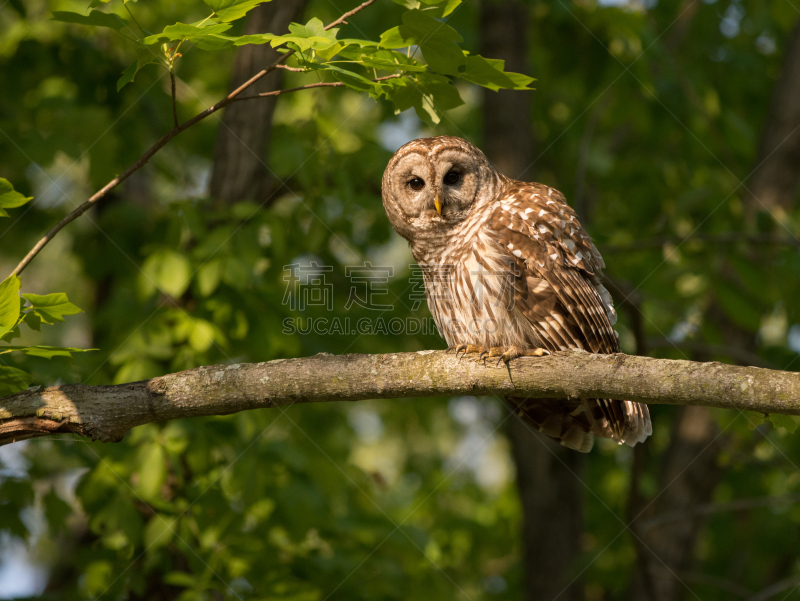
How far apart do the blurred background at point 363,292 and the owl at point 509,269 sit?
2.13ft

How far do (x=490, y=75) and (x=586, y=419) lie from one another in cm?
196

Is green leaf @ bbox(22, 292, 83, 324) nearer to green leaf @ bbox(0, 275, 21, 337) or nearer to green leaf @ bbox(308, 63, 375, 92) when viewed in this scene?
green leaf @ bbox(0, 275, 21, 337)

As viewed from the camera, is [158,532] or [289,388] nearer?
[289,388]

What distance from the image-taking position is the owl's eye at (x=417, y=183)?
409 centimetres

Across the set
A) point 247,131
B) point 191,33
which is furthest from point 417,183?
point 191,33

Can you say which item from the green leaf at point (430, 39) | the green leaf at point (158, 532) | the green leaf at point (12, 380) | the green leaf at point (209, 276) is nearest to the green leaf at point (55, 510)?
the green leaf at point (158, 532)

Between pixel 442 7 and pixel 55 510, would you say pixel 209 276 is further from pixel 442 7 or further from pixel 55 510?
pixel 442 7

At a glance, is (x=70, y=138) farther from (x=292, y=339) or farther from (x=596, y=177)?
(x=596, y=177)

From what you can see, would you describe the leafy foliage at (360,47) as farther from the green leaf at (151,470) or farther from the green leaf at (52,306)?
the green leaf at (151,470)

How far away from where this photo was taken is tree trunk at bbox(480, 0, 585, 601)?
225 inches

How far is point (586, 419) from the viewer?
3.65 m

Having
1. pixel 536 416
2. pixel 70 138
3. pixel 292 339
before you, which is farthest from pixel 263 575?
pixel 70 138

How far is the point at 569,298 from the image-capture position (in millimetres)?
3473

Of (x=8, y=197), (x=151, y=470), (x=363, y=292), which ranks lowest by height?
(x=363, y=292)
